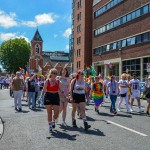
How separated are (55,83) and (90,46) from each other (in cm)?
5280

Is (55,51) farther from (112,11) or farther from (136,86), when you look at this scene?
(136,86)

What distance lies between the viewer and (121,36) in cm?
4400

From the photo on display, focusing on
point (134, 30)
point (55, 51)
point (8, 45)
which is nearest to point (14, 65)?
point (8, 45)

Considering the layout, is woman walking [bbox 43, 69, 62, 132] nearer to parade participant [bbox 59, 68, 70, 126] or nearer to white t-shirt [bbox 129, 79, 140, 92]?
parade participant [bbox 59, 68, 70, 126]

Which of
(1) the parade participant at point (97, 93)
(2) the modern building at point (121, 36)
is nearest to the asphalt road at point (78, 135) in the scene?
(1) the parade participant at point (97, 93)

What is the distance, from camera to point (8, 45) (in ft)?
332

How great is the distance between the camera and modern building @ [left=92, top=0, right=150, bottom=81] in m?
37.7

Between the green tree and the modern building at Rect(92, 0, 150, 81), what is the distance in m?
50.4

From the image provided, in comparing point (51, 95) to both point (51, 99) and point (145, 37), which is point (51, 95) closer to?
point (51, 99)

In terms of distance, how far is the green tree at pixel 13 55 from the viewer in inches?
3944

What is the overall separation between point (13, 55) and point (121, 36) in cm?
6217

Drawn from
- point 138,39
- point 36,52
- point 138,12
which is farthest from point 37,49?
point 138,39

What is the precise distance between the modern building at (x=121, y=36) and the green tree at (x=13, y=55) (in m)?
50.4

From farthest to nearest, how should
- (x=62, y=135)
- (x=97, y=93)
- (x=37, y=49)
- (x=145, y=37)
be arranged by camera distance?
(x=37, y=49) < (x=145, y=37) < (x=97, y=93) < (x=62, y=135)
